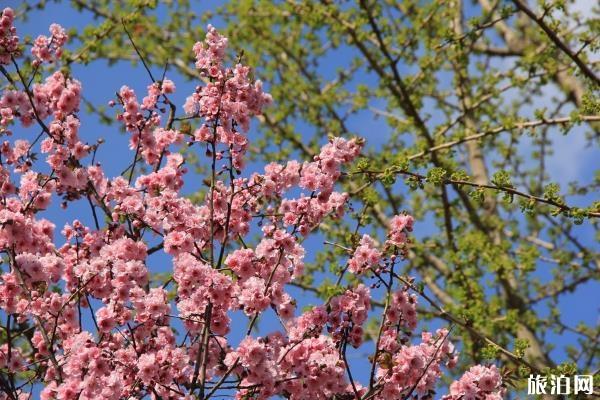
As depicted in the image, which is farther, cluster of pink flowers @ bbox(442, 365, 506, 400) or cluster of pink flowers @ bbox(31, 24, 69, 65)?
cluster of pink flowers @ bbox(31, 24, 69, 65)

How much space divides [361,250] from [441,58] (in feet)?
16.0

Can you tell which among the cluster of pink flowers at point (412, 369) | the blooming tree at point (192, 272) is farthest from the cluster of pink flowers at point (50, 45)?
the cluster of pink flowers at point (412, 369)

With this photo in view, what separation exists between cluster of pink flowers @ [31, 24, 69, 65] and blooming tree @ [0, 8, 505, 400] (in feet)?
1.40

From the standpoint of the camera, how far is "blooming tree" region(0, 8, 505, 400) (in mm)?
4234

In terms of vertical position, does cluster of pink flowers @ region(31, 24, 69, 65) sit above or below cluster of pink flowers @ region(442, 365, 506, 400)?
above

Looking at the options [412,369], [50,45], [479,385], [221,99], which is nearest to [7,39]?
[50,45]

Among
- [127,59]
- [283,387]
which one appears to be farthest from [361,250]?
[127,59]

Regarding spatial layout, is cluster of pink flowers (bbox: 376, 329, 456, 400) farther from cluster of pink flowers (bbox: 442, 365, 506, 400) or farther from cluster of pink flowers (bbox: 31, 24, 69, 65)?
cluster of pink flowers (bbox: 31, 24, 69, 65)

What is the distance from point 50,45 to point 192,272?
2.74 meters

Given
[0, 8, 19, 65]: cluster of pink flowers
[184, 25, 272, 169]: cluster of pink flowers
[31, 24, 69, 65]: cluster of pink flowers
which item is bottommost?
[184, 25, 272, 169]: cluster of pink flowers

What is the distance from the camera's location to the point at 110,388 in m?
4.07

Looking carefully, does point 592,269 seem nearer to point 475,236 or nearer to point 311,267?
point 475,236

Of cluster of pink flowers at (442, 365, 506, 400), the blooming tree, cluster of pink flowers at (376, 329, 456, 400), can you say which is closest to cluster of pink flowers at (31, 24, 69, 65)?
the blooming tree

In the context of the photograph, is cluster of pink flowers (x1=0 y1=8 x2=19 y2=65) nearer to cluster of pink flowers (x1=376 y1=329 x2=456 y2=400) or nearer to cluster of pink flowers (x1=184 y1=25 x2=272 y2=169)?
cluster of pink flowers (x1=184 y1=25 x2=272 y2=169)
